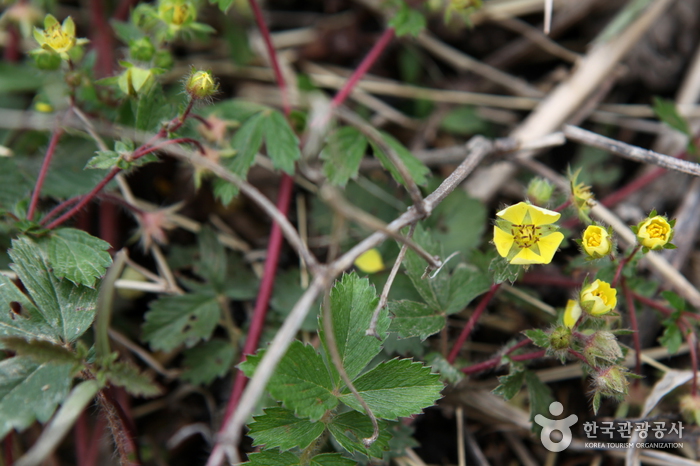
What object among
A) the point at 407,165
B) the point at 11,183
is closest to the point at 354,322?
the point at 407,165

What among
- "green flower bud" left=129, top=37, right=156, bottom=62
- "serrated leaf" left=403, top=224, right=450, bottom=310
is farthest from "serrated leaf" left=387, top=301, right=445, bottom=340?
"green flower bud" left=129, top=37, right=156, bottom=62

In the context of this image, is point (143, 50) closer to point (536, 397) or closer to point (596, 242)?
point (596, 242)

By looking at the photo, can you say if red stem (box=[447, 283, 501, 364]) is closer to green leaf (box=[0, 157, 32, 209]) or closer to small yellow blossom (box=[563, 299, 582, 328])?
small yellow blossom (box=[563, 299, 582, 328])

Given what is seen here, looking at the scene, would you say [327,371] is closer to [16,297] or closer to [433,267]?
[433,267]

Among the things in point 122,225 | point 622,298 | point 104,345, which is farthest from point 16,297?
point 622,298

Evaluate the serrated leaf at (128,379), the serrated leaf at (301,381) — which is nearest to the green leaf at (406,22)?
the serrated leaf at (301,381)
